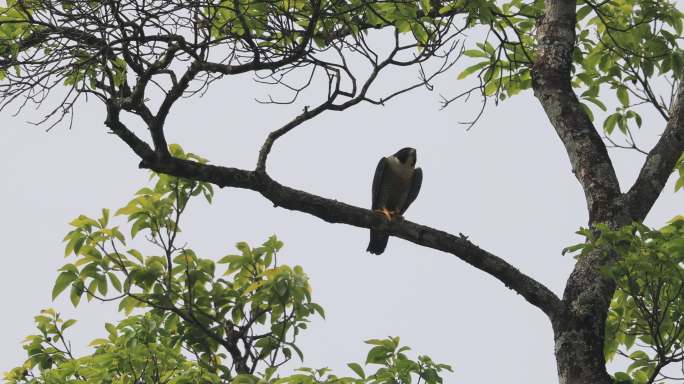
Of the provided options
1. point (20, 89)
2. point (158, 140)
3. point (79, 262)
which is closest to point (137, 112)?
point (158, 140)

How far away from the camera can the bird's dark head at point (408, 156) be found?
8.54 meters

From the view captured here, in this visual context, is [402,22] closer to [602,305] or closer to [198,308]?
[602,305]

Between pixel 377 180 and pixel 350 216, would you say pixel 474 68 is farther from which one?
pixel 377 180

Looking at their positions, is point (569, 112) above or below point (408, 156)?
below

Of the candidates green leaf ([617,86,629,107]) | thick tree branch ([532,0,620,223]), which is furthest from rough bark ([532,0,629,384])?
green leaf ([617,86,629,107])

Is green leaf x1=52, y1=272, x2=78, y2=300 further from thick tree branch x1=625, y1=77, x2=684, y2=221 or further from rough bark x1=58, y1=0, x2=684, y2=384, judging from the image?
thick tree branch x1=625, y1=77, x2=684, y2=221

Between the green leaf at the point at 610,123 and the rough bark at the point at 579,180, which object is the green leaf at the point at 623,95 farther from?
the rough bark at the point at 579,180

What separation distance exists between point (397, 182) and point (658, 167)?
149 inches

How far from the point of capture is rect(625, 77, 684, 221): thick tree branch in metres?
4.62

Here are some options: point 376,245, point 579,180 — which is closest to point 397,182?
point 376,245

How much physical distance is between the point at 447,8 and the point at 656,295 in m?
2.02

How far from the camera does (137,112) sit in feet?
13.6

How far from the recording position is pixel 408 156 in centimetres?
855

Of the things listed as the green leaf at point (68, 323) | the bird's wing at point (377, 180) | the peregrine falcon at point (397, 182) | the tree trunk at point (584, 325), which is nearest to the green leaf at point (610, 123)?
the tree trunk at point (584, 325)
